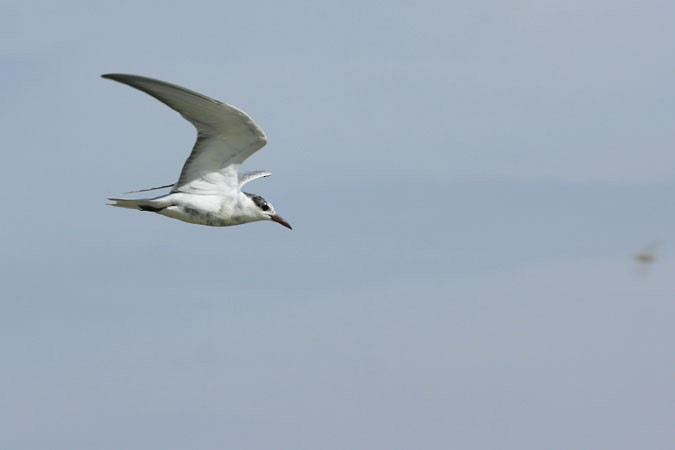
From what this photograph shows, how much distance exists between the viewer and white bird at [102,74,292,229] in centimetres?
3098

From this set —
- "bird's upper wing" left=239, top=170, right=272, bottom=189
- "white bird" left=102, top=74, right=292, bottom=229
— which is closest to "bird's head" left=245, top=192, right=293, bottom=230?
"white bird" left=102, top=74, right=292, bottom=229

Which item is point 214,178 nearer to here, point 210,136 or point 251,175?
Answer: point 210,136

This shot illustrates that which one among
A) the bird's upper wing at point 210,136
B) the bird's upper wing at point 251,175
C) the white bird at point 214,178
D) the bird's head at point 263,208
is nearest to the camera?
the bird's upper wing at point 210,136

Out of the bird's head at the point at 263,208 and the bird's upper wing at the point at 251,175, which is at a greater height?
the bird's upper wing at the point at 251,175

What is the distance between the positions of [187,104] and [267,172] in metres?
6.39

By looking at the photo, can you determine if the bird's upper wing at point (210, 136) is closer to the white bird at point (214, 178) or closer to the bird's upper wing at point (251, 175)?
the white bird at point (214, 178)

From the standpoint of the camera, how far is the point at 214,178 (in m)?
32.7

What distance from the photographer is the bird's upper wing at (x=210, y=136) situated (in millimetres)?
29453

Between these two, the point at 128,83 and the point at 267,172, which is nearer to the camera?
the point at 128,83

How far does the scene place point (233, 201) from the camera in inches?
1291

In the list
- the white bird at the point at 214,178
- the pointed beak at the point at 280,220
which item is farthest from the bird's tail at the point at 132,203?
the pointed beak at the point at 280,220

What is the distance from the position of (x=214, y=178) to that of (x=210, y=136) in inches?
54.2

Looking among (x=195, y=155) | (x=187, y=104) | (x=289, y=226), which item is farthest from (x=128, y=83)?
(x=289, y=226)

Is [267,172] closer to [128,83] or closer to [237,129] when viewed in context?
[237,129]
